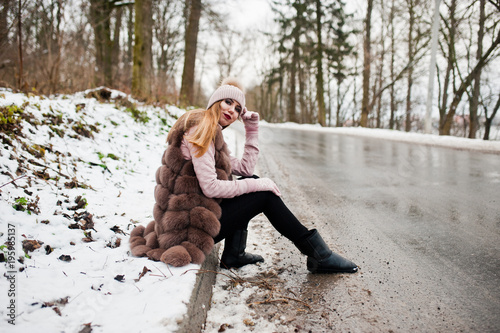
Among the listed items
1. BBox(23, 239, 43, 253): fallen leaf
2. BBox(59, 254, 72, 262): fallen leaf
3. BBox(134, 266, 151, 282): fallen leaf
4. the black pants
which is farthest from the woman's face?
BBox(23, 239, 43, 253): fallen leaf

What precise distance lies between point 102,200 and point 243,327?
223 cm

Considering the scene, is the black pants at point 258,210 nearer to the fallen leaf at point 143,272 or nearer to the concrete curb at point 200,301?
the concrete curb at point 200,301

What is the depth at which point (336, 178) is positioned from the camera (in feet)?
19.3

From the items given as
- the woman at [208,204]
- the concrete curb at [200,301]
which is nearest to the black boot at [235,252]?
the woman at [208,204]

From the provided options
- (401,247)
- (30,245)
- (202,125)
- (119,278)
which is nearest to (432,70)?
(401,247)

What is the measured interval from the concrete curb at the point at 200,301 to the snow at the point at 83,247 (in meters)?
0.04

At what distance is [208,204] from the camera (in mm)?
2400

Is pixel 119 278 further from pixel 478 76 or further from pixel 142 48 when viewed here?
pixel 478 76

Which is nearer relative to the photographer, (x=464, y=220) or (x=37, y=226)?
(x=37, y=226)

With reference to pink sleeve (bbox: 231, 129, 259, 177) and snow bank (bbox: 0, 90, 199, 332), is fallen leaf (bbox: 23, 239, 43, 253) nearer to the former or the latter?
snow bank (bbox: 0, 90, 199, 332)

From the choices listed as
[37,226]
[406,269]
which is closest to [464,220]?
[406,269]

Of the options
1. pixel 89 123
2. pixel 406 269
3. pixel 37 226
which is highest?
pixel 89 123

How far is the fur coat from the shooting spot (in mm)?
2324

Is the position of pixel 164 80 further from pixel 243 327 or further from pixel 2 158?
pixel 243 327
